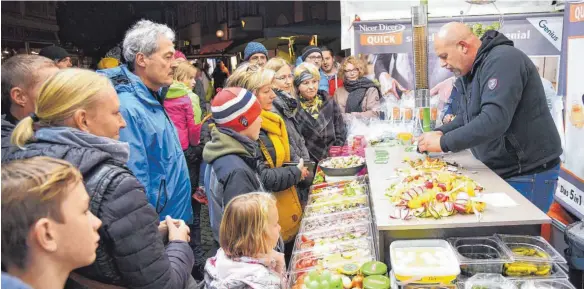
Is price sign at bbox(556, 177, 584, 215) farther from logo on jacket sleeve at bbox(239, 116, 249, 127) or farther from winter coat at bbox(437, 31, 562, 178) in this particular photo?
logo on jacket sleeve at bbox(239, 116, 249, 127)

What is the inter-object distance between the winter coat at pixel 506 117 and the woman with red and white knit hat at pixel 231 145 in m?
1.25

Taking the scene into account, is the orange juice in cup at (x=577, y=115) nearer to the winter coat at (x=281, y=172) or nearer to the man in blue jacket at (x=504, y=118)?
the man in blue jacket at (x=504, y=118)

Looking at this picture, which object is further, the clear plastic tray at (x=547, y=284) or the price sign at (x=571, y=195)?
the price sign at (x=571, y=195)

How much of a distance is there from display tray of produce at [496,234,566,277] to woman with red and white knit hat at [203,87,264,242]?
132 centimetres

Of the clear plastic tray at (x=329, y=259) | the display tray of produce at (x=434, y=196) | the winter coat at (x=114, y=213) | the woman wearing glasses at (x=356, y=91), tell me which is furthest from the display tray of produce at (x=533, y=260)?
the woman wearing glasses at (x=356, y=91)

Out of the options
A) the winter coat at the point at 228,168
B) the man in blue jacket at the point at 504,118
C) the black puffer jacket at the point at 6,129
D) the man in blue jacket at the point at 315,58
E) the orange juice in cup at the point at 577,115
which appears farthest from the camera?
the man in blue jacket at the point at 315,58

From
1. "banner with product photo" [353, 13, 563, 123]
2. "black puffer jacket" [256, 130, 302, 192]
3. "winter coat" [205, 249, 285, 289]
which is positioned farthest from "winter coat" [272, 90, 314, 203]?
"banner with product photo" [353, 13, 563, 123]

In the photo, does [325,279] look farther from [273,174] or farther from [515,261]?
[273,174]

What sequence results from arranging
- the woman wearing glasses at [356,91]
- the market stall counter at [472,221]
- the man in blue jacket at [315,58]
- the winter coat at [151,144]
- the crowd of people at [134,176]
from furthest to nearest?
the man in blue jacket at [315,58] → the woman wearing glasses at [356,91] → the winter coat at [151,144] → the market stall counter at [472,221] → the crowd of people at [134,176]

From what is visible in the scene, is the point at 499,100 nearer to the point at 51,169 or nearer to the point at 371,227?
the point at 371,227

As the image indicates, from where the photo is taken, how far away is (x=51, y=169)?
1.34 meters

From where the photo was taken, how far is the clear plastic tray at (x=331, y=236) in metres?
2.78

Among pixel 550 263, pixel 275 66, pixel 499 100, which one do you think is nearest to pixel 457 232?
pixel 550 263

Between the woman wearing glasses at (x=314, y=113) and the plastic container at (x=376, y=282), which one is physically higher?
the woman wearing glasses at (x=314, y=113)
